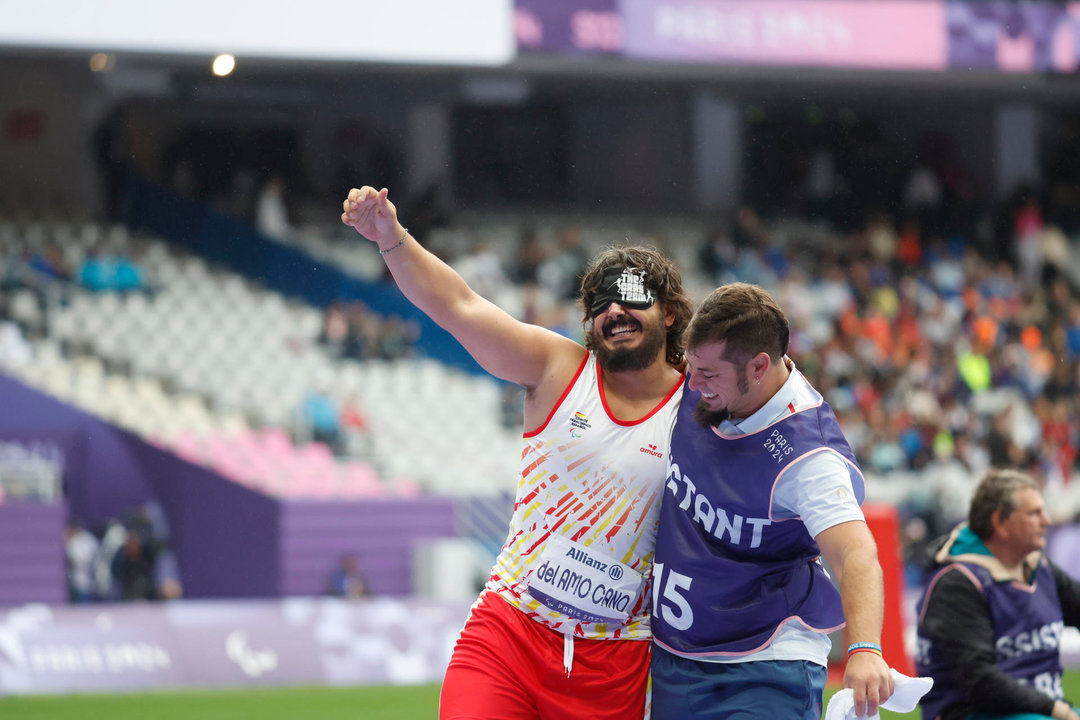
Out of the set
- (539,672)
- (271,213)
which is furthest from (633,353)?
(271,213)

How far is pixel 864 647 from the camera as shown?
362cm

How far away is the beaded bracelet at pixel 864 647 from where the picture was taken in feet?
11.9

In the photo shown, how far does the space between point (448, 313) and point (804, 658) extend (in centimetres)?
150

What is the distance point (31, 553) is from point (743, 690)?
11749 millimetres

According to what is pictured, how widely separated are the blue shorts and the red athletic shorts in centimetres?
21

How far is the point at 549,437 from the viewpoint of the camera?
4.50 m

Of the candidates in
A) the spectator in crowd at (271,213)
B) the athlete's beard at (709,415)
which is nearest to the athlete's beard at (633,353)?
the athlete's beard at (709,415)

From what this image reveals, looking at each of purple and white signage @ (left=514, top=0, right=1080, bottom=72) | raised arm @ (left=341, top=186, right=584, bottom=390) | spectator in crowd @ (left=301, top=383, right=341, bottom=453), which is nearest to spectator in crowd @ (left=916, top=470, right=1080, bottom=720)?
raised arm @ (left=341, top=186, right=584, bottom=390)

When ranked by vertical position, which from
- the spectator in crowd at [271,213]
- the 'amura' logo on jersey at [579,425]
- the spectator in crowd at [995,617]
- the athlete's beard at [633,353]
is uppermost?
the spectator in crowd at [271,213]

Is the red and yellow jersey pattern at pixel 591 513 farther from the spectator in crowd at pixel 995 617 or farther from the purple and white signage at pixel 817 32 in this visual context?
the purple and white signage at pixel 817 32

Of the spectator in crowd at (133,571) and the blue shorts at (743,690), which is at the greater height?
the blue shorts at (743,690)

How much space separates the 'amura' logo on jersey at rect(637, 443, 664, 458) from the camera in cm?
446

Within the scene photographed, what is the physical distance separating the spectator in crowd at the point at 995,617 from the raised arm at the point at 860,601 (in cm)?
195

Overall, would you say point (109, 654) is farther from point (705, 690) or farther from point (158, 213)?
point (158, 213)
